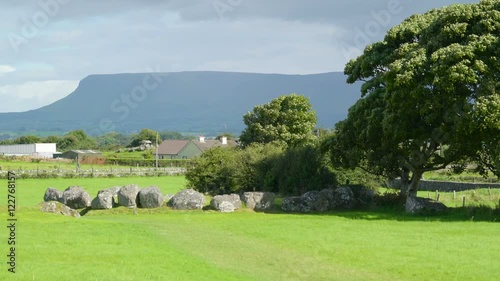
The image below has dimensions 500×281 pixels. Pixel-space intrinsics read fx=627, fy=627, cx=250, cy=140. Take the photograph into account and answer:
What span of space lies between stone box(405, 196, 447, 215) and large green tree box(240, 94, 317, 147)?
34.0m

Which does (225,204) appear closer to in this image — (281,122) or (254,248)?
(254,248)

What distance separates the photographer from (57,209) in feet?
109

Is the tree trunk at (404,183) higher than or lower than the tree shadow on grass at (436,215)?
higher

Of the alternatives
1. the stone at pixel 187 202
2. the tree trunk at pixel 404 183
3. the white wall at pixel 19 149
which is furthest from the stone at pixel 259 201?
the white wall at pixel 19 149

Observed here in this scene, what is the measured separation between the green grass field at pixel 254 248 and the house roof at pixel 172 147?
124838mm

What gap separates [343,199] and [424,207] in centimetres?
611

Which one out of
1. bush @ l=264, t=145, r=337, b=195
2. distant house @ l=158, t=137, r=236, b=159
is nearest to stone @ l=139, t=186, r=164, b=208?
bush @ l=264, t=145, r=337, b=195

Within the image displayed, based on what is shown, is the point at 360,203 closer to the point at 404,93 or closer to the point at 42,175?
the point at 404,93

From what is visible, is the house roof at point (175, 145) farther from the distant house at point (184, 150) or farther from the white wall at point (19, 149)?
the white wall at point (19, 149)

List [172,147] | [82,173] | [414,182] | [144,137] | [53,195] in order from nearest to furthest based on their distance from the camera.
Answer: [414,182], [53,195], [82,173], [172,147], [144,137]

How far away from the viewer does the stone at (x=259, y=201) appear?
37.0m

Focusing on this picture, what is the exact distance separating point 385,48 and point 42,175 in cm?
5231

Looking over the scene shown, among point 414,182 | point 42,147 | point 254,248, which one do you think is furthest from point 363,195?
point 42,147

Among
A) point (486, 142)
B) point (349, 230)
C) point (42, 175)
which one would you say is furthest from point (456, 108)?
point (42, 175)
